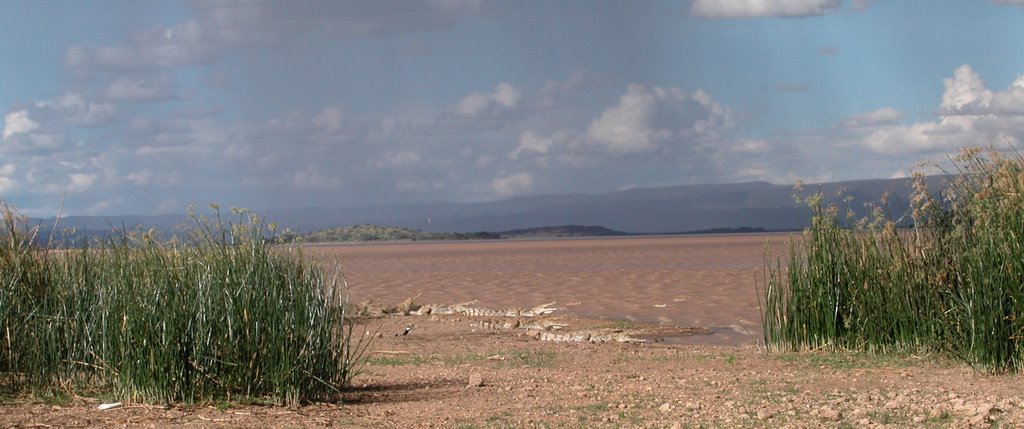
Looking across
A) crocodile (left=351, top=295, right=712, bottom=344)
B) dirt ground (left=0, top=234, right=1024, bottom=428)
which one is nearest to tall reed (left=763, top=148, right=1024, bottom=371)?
dirt ground (left=0, top=234, right=1024, bottom=428)

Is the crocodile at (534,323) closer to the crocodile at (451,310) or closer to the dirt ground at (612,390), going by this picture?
the crocodile at (451,310)

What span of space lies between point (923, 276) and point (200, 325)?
7.85 meters

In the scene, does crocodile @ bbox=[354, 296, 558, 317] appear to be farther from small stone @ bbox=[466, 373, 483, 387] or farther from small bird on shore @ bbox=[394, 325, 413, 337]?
small stone @ bbox=[466, 373, 483, 387]

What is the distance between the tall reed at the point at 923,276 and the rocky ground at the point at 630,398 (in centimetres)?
34

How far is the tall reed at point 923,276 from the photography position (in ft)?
35.3

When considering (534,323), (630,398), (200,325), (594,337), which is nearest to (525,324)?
(534,323)

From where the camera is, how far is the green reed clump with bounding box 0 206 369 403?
953 centimetres

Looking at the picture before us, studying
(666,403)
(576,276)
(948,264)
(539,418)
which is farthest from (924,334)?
(576,276)

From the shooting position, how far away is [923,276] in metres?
12.4

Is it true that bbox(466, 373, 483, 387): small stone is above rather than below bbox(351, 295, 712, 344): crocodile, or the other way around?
above

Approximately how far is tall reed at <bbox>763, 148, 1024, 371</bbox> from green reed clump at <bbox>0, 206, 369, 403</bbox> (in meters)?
5.60

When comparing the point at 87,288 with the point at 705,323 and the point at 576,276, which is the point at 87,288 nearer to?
the point at 705,323

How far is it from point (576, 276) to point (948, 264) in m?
24.3

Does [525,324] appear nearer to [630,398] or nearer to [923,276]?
[923,276]
